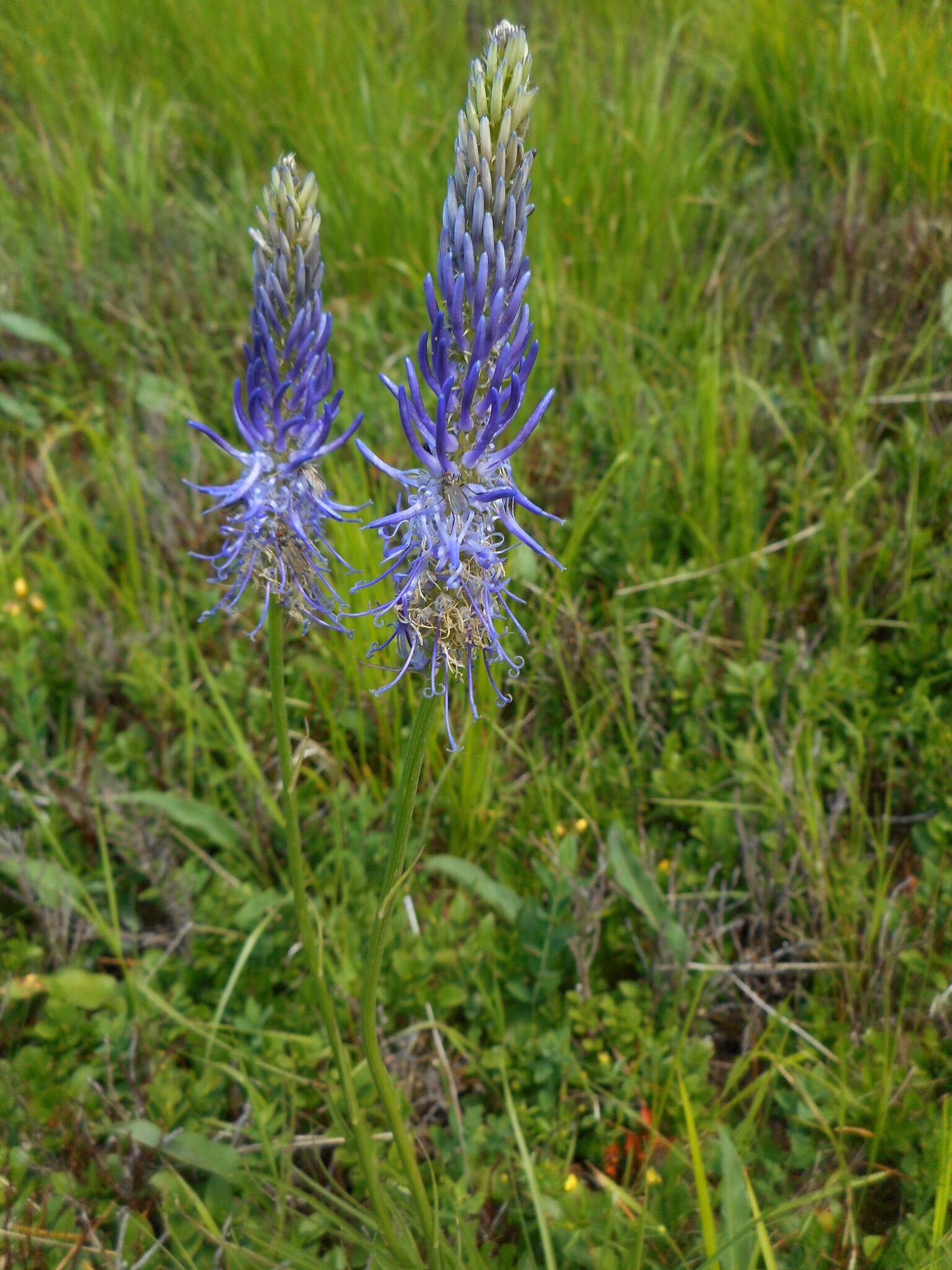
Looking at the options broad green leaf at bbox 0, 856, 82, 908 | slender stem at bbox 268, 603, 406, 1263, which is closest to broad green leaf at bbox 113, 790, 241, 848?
broad green leaf at bbox 0, 856, 82, 908

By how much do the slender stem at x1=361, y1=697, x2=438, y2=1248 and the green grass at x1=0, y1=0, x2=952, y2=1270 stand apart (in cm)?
13

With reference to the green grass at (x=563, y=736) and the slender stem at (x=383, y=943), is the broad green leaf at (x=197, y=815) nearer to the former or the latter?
the green grass at (x=563, y=736)

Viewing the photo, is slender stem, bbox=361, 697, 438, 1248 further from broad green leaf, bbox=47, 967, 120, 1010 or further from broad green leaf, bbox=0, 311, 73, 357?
broad green leaf, bbox=0, 311, 73, 357

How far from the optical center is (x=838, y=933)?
2.21m

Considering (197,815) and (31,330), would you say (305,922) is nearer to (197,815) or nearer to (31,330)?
(197,815)

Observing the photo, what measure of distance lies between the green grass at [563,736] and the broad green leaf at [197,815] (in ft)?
0.06

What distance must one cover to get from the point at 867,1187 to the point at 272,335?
2.01m

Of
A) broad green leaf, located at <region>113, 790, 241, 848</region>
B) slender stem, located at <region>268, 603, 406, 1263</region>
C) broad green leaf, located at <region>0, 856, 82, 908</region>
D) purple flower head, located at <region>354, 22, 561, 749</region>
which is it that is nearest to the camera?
purple flower head, located at <region>354, 22, 561, 749</region>

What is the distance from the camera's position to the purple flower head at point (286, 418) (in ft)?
4.46

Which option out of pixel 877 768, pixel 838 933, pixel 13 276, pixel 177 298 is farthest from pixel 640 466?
pixel 13 276

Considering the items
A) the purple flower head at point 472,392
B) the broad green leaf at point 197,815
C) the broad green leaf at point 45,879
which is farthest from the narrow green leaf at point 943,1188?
the broad green leaf at point 45,879

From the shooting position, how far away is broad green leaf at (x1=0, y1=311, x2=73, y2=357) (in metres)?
3.65

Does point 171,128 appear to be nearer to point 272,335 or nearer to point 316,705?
point 316,705

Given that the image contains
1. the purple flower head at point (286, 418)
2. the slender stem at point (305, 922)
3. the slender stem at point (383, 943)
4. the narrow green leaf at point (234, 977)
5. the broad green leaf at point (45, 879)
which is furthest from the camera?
the broad green leaf at point (45, 879)
